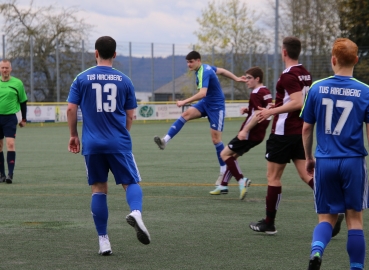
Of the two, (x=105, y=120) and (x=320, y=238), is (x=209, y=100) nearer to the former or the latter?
(x=105, y=120)

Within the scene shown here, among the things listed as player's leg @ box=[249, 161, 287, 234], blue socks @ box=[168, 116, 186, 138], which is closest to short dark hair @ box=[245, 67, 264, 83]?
player's leg @ box=[249, 161, 287, 234]

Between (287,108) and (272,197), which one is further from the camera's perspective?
(272,197)

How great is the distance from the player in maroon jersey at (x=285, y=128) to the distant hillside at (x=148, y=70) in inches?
1449

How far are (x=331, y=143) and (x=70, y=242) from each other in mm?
2869

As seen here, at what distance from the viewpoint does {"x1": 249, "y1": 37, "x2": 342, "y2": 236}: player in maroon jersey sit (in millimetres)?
7137

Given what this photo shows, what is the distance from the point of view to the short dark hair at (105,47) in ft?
20.4

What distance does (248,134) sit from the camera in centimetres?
998

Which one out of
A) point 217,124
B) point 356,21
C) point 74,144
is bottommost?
point 217,124

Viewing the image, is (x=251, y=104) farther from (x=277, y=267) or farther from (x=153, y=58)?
(x=153, y=58)

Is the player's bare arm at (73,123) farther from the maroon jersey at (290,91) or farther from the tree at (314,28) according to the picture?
the tree at (314,28)

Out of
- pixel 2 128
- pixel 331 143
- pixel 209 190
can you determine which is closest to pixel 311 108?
pixel 331 143

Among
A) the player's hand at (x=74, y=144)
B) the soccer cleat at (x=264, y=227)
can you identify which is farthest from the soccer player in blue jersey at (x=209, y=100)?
the player's hand at (x=74, y=144)

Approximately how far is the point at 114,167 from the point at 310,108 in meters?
1.89

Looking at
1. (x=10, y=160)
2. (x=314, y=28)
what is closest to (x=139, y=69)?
(x=314, y=28)
